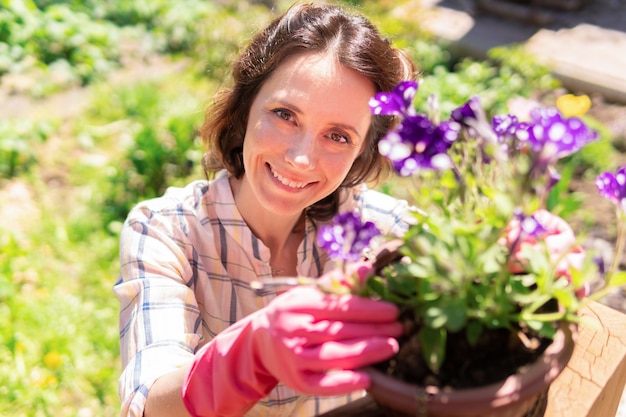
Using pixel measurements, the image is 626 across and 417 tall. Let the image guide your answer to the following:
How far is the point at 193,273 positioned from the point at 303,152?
1.36 feet

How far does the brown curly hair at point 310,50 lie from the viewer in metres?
1.51

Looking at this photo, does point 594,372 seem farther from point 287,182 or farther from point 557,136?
point 287,182

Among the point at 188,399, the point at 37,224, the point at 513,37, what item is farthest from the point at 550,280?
the point at 513,37

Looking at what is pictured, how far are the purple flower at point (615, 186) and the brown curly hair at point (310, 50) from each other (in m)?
0.70

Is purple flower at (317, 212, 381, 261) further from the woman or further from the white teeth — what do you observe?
the white teeth

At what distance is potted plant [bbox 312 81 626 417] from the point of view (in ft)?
2.60

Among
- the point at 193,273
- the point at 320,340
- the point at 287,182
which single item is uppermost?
the point at 320,340

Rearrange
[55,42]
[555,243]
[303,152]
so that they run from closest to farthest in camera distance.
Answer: [555,243] < [303,152] < [55,42]

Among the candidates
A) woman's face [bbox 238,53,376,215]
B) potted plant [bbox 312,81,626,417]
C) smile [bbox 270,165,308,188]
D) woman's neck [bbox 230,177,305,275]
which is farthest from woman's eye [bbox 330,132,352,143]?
potted plant [bbox 312,81,626,417]

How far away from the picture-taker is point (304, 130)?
145 centimetres

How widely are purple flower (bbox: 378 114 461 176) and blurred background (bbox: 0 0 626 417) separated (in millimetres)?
1142

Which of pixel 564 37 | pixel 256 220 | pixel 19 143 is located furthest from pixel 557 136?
pixel 564 37

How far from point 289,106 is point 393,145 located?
2.13 feet

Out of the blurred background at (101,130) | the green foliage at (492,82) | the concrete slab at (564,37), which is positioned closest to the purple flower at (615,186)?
the blurred background at (101,130)
